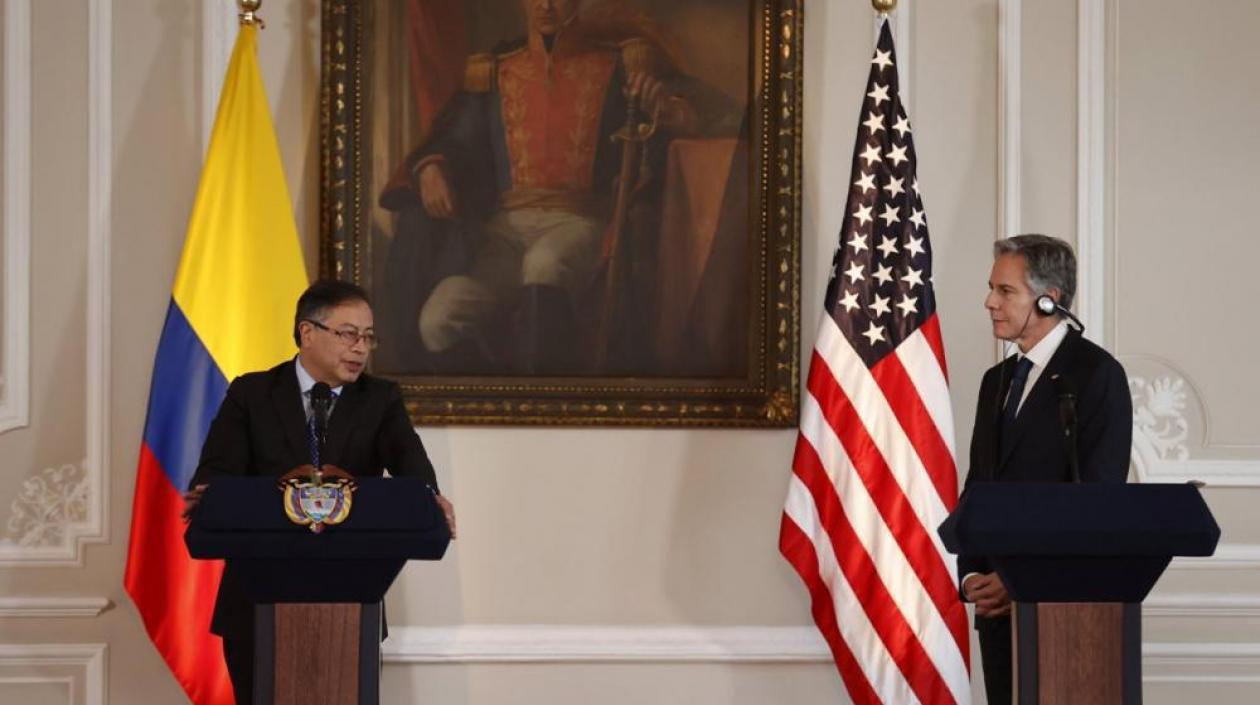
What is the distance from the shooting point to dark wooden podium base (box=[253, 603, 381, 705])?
3.35 m

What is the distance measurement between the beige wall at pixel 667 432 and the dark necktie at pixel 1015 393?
1.29m

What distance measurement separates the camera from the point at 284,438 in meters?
3.87

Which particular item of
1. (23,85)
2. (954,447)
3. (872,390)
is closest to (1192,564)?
(954,447)

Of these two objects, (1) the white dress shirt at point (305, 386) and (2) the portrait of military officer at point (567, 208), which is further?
(2) the portrait of military officer at point (567, 208)

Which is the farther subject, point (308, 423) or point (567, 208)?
point (567, 208)

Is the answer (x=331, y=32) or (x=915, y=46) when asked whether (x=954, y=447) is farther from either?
(x=331, y=32)

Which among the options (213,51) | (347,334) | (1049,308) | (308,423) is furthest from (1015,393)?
(213,51)

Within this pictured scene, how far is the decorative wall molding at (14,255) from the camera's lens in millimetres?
5027

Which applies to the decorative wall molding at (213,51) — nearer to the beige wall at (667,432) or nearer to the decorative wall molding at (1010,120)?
the beige wall at (667,432)

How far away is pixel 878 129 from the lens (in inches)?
193

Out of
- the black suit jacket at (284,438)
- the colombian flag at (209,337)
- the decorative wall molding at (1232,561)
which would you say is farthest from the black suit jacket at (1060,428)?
the colombian flag at (209,337)

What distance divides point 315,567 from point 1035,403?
1.84 meters

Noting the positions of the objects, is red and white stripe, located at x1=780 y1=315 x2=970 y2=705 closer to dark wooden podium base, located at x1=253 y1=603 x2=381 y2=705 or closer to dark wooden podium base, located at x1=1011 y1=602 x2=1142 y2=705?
dark wooden podium base, located at x1=1011 y1=602 x2=1142 y2=705

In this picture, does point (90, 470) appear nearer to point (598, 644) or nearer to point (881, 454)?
point (598, 644)
